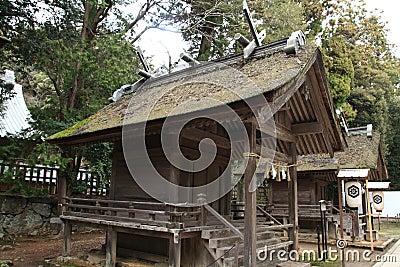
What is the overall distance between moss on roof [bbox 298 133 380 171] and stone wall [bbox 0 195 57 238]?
11.5 metres

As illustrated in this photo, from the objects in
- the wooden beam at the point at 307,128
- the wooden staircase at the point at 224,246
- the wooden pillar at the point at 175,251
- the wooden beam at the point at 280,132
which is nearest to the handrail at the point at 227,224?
the wooden staircase at the point at 224,246

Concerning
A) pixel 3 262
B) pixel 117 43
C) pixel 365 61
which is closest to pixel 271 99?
pixel 3 262

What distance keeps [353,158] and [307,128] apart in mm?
8460

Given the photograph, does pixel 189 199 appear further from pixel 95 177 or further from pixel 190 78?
pixel 95 177

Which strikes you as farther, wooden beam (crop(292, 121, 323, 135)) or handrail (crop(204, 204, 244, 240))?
wooden beam (crop(292, 121, 323, 135))

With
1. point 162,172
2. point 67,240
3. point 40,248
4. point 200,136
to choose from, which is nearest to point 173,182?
point 162,172

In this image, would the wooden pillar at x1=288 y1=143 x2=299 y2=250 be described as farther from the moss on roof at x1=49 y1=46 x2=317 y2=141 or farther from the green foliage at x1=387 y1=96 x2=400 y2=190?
the green foliage at x1=387 y1=96 x2=400 y2=190

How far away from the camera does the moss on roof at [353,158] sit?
50.1 feet

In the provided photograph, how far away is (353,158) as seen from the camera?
16.0m

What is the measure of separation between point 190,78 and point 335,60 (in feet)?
53.5

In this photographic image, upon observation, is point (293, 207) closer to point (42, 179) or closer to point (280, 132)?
point (280, 132)

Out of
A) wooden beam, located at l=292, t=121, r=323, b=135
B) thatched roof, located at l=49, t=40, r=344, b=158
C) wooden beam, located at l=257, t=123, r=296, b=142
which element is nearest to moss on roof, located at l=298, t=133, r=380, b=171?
thatched roof, located at l=49, t=40, r=344, b=158

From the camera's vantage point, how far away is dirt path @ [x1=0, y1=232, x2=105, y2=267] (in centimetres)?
962

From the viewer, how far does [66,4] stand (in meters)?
12.1
